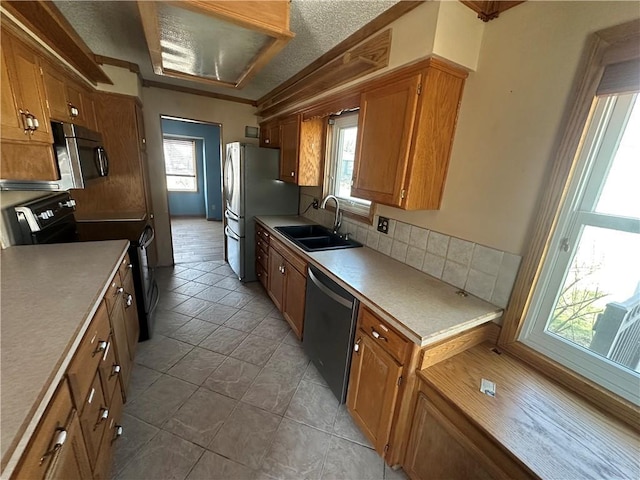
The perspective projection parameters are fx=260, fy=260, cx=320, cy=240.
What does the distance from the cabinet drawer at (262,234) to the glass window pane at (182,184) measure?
186 inches

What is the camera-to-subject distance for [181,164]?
6.65 m

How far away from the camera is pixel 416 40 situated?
1.36 metres

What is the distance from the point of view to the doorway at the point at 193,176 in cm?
613

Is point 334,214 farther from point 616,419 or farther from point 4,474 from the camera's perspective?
point 4,474

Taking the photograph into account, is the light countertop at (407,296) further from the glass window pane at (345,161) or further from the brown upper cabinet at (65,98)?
the brown upper cabinet at (65,98)

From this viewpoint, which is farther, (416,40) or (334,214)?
(334,214)

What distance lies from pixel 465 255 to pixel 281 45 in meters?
1.65

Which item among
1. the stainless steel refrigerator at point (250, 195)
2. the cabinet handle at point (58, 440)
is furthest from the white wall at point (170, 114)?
the cabinet handle at point (58, 440)

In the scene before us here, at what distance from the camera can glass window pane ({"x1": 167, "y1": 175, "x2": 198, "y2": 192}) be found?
6.73m

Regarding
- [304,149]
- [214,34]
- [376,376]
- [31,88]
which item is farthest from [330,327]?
[31,88]

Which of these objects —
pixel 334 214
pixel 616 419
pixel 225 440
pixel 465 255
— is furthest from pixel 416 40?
pixel 225 440

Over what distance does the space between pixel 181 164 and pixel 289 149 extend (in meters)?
5.01

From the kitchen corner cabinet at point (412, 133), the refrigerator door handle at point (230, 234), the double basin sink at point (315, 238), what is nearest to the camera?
the kitchen corner cabinet at point (412, 133)

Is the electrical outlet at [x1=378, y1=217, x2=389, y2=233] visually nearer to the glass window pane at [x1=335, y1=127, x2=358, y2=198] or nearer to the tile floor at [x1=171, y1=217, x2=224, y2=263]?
the glass window pane at [x1=335, y1=127, x2=358, y2=198]
